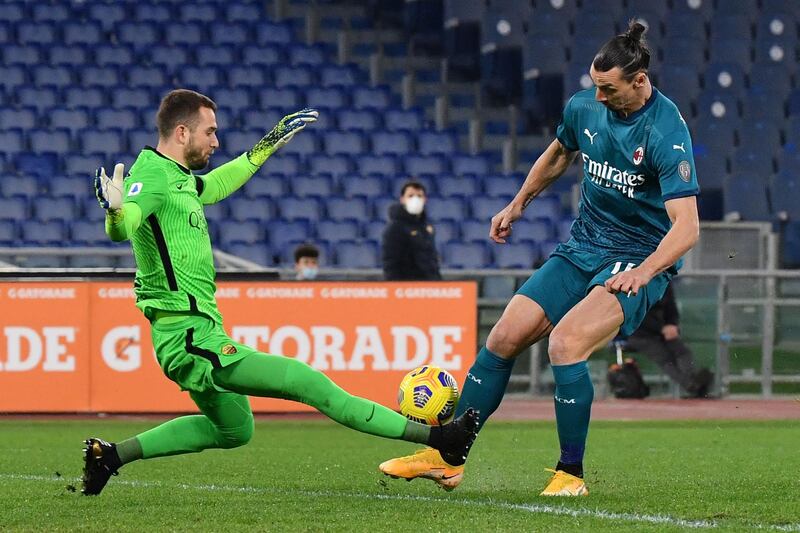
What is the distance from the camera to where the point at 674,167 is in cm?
575

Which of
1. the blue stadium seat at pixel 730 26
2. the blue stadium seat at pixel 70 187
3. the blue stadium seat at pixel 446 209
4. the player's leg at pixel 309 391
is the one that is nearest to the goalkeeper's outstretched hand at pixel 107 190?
the player's leg at pixel 309 391

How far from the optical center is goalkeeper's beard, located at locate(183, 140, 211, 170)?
582 cm

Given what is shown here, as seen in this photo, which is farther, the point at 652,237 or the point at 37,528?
the point at 652,237

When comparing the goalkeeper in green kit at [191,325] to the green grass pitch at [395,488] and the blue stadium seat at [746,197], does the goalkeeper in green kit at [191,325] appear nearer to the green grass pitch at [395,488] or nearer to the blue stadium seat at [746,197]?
the green grass pitch at [395,488]

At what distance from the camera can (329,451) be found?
8.93 m

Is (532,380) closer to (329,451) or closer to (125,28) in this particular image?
(329,451)

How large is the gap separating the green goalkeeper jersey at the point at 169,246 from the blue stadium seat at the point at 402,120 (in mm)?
13367

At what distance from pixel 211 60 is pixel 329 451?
11208mm

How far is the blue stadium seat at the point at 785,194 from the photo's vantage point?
18.4 m

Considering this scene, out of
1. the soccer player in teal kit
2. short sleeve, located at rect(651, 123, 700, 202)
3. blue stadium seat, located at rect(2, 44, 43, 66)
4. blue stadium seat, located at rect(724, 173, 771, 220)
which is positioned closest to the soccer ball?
the soccer player in teal kit

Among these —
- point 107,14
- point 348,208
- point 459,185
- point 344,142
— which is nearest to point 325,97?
point 344,142

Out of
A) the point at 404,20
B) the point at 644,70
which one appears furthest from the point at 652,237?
the point at 404,20

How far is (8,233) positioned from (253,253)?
2918 mm

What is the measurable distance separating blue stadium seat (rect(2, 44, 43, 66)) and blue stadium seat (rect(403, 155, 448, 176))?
5.26 meters
